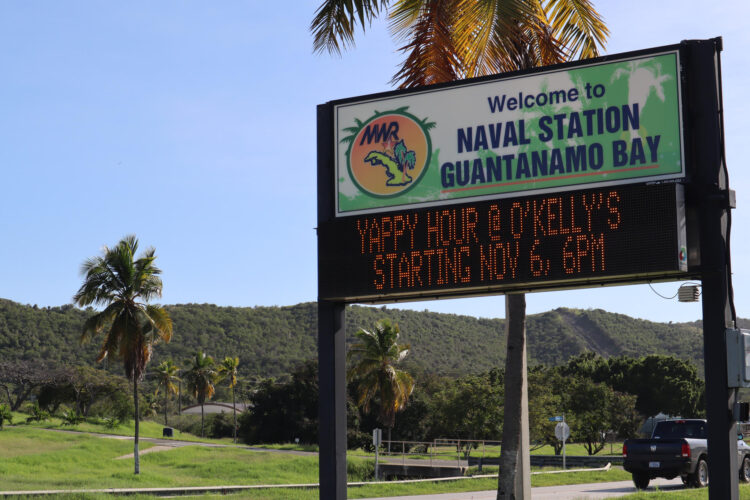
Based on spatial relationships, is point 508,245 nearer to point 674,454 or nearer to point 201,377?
point 674,454

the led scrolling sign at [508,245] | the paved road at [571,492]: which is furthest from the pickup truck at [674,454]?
the led scrolling sign at [508,245]

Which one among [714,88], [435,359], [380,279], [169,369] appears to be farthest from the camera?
[435,359]

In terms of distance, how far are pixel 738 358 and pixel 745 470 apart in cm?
1525

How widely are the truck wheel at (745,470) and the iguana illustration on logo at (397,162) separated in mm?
15997

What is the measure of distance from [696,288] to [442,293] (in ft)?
10.9

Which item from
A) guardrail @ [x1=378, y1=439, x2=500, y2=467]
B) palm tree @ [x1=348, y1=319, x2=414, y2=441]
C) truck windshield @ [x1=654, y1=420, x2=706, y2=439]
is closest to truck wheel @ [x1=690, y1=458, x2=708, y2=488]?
truck windshield @ [x1=654, y1=420, x2=706, y2=439]

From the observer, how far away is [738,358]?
10992mm

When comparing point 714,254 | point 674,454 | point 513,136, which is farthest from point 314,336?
point 714,254

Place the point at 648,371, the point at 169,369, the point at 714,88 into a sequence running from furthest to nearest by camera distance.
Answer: the point at 169,369 < the point at 648,371 < the point at 714,88

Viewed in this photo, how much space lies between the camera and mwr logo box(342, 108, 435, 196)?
1307 cm

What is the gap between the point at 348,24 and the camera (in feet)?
59.8

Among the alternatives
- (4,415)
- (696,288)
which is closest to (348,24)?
(696,288)

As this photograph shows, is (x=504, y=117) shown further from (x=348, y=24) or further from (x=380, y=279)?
(x=348, y=24)

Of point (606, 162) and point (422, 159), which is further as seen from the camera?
point (422, 159)
